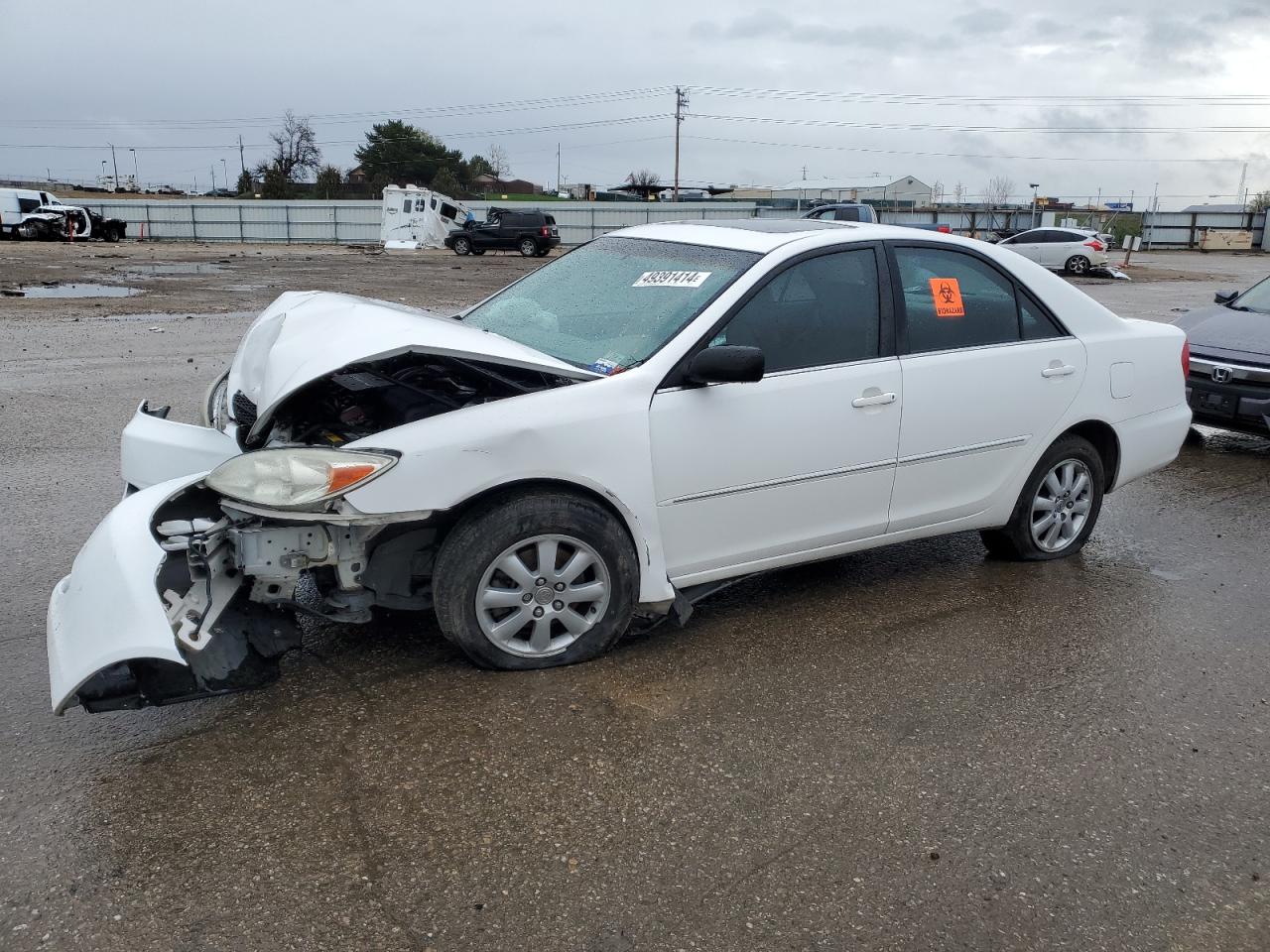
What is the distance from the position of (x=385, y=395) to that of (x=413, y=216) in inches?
→ 1554

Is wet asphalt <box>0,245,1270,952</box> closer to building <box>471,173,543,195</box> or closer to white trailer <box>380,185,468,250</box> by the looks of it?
white trailer <box>380,185,468,250</box>

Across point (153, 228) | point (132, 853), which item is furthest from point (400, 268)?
point (132, 853)

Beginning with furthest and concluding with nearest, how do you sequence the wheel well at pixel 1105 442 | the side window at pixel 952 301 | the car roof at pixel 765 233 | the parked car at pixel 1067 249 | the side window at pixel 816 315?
the parked car at pixel 1067 249 → the wheel well at pixel 1105 442 → the side window at pixel 952 301 → the car roof at pixel 765 233 → the side window at pixel 816 315

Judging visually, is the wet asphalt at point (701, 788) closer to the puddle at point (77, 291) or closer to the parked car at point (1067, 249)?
the puddle at point (77, 291)

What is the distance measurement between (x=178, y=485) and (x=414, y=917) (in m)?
1.72

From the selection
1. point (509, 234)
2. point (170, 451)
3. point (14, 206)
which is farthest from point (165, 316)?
point (14, 206)

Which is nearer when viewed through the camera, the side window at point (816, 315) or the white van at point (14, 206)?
the side window at point (816, 315)

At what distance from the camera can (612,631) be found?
12.9 ft

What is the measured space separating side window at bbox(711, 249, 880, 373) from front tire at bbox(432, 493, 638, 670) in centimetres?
92

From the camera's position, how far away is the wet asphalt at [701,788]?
2.64 m

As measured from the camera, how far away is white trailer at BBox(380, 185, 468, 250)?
4147 cm

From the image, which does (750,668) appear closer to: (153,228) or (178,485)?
(178,485)

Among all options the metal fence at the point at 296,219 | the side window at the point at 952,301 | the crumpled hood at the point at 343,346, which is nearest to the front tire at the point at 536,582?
the crumpled hood at the point at 343,346

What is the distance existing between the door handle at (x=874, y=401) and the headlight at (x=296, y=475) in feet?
6.23
